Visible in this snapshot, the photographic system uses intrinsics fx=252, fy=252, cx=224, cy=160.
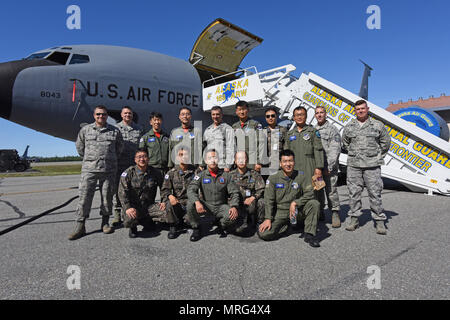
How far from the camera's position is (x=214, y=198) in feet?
12.8

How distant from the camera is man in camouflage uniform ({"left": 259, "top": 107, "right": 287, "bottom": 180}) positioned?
4.58 meters

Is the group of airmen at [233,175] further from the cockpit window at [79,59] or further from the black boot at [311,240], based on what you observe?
the cockpit window at [79,59]

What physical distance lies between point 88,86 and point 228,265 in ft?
20.2

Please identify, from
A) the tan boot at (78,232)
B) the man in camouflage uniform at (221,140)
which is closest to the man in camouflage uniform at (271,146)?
the man in camouflage uniform at (221,140)

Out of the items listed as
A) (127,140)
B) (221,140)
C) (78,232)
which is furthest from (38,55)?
(221,140)

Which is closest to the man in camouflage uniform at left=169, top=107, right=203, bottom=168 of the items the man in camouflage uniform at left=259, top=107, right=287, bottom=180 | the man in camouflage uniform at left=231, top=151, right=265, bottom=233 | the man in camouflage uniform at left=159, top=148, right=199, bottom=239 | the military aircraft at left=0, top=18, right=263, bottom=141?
the man in camouflage uniform at left=159, top=148, right=199, bottom=239

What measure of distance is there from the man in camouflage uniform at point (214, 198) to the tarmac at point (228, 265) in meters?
0.24

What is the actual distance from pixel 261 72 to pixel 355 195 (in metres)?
5.14

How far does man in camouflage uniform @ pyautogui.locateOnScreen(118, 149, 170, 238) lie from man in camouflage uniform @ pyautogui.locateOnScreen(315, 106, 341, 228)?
278 centimetres

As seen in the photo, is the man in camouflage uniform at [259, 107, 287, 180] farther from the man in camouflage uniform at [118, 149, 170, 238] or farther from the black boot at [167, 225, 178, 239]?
the man in camouflage uniform at [118, 149, 170, 238]

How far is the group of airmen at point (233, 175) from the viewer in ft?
12.1

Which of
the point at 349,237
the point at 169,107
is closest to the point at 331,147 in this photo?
the point at 349,237

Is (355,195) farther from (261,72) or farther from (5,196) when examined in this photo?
(5,196)

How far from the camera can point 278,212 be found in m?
3.64
